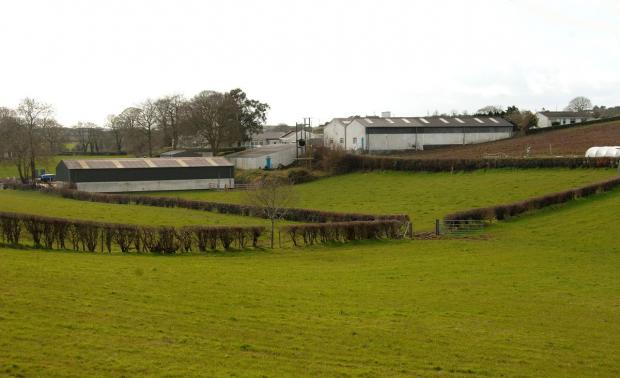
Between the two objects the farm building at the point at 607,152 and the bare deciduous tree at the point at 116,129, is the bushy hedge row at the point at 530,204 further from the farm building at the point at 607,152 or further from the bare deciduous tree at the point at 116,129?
the bare deciduous tree at the point at 116,129

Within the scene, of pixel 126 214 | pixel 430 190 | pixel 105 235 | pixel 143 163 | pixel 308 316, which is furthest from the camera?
pixel 143 163

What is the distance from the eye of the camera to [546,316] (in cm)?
1803

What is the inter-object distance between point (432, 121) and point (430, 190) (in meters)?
34.3

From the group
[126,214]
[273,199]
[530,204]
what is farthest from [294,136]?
[530,204]

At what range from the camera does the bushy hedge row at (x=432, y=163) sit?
170ft

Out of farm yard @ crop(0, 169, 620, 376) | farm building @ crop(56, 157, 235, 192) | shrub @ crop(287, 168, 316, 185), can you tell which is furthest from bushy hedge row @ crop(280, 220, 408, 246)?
farm building @ crop(56, 157, 235, 192)

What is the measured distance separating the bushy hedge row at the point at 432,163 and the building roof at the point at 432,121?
10283mm

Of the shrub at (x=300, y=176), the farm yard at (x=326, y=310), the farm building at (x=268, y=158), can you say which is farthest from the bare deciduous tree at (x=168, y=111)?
the farm yard at (x=326, y=310)

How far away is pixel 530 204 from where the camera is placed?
128 ft

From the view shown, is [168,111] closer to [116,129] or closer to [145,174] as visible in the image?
[116,129]

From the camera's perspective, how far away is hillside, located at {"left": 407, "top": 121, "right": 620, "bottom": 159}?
65.3 m

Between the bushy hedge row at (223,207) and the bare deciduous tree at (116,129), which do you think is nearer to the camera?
the bushy hedge row at (223,207)

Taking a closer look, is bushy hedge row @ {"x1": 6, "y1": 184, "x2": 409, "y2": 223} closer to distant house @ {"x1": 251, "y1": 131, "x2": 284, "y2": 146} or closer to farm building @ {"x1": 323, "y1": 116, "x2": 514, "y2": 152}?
farm building @ {"x1": 323, "y1": 116, "x2": 514, "y2": 152}

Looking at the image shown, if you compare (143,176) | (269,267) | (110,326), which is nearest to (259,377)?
(110,326)
